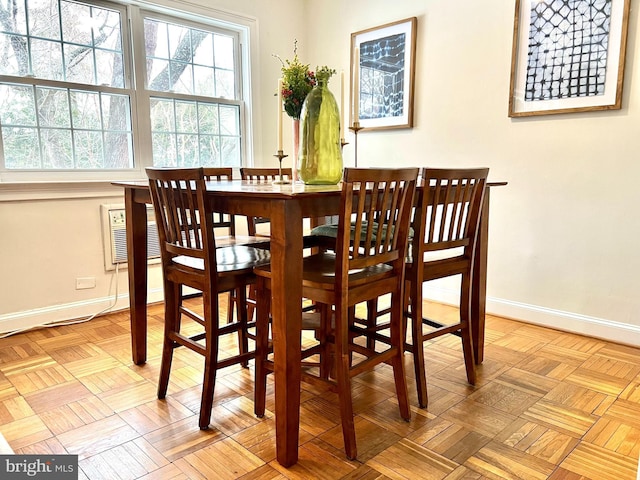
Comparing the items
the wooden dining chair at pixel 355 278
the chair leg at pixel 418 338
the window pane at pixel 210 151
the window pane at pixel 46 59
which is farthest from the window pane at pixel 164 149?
the chair leg at pixel 418 338

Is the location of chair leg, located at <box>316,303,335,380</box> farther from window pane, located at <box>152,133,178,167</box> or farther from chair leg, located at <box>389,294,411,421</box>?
window pane, located at <box>152,133,178,167</box>

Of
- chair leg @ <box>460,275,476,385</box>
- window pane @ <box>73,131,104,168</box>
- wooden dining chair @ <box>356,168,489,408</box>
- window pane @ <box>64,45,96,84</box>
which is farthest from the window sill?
chair leg @ <box>460,275,476,385</box>

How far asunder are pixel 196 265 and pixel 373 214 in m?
0.77

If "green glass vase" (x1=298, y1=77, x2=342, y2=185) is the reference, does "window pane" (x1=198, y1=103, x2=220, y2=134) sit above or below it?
above

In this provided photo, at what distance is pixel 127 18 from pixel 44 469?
2616mm

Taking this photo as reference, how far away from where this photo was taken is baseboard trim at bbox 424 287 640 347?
8.13ft

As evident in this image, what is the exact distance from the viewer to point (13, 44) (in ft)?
8.46

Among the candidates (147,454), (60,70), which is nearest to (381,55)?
(60,70)

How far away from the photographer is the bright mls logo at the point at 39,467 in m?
1.30

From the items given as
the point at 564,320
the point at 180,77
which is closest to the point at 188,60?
the point at 180,77

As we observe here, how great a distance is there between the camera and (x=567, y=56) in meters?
2.52

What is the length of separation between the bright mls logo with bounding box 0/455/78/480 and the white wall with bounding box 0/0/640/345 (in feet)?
4.69

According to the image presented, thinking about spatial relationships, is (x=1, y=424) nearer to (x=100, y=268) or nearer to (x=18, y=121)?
(x=100, y=268)

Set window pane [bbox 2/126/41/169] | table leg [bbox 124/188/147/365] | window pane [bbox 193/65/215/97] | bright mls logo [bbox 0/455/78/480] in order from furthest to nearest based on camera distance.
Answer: window pane [bbox 193/65/215/97]
window pane [bbox 2/126/41/169]
table leg [bbox 124/188/147/365]
bright mls logo [bbox 0/455/78/480]
